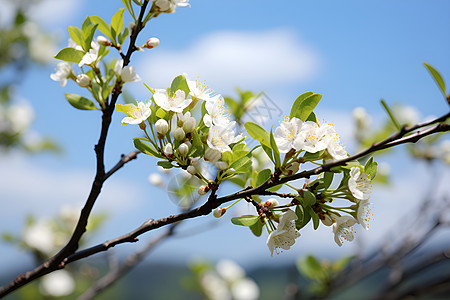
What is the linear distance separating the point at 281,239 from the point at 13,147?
459cm

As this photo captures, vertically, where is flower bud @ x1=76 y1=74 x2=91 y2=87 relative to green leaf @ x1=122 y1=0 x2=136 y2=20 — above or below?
below

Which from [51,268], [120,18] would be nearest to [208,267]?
[51,268]

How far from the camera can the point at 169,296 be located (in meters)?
33.0

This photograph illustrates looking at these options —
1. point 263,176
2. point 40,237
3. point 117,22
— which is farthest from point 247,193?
point 40,237

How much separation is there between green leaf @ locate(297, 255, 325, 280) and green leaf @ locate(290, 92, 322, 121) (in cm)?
128

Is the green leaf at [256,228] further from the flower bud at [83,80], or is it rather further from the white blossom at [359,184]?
the flower bud at [83,80]

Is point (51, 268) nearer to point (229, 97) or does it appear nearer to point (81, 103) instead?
point (81, 103)

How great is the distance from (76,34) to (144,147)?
0.35 meters

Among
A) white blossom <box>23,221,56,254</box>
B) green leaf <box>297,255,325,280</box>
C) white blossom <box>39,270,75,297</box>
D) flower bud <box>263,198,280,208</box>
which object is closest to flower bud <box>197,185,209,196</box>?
flower bud <box>263,198,280,208</box>

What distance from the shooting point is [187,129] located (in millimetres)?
766

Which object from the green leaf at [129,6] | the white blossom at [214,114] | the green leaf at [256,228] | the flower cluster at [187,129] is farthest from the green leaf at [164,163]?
the green leaf at [129,6]

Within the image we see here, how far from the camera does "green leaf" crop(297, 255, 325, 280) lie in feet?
6.23

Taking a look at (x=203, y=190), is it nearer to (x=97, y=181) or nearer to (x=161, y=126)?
(x=161, y=126)

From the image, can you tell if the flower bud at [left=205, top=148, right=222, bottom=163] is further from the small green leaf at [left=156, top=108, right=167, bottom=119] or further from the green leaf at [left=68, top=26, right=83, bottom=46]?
the green leaf at [left=68, top=26, right=83, bottom=46]
